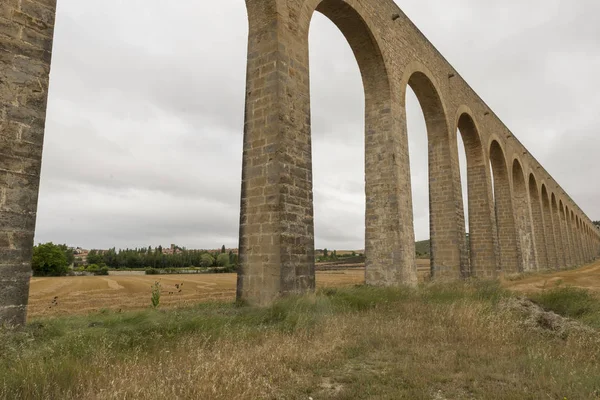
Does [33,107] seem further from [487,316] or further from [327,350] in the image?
[487,316]

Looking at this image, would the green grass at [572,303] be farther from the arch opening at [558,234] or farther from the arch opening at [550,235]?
the arch opening at [558,234]

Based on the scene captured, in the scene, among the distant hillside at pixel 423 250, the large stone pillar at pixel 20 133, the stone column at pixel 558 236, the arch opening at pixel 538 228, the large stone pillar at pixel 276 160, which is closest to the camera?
the large stone pillar at pixel 20 133

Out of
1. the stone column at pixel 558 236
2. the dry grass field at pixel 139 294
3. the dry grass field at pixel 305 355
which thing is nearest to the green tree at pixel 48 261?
the dry grass field at pixel 139 294

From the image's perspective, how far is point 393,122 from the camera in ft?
38.2

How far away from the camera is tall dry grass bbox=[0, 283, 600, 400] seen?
9.06 feet

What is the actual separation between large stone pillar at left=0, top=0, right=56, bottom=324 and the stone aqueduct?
1 centimetres

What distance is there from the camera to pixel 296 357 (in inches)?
148

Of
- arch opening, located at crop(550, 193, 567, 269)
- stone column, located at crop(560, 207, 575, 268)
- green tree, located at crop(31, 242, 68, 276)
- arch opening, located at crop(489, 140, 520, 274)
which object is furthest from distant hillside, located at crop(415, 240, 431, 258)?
green tree, located at crop(31, 242, 68, 276)

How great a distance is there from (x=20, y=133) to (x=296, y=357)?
4.09 metres

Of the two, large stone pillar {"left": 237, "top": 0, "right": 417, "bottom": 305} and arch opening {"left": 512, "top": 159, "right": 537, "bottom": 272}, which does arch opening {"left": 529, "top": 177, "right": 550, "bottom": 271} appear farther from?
large stone pillar {"left": 237, "top": 0, "right": 417, "bottom": 305}

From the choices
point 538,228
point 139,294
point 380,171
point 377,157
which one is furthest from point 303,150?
point 538,228

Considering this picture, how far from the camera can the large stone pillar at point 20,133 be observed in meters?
4.11

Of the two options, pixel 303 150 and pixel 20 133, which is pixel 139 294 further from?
pixel 20 133

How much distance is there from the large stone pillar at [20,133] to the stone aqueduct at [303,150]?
0.04 ft
